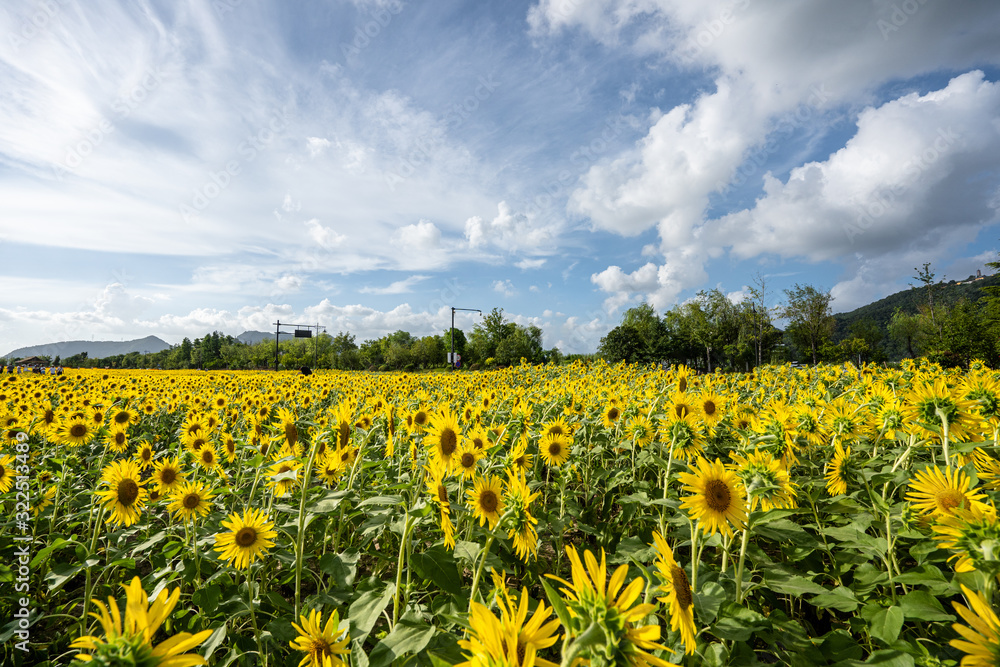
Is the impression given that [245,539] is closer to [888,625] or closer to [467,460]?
[467,460]

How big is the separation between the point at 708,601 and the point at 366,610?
1.35 m

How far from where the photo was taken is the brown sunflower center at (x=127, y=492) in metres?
2.84

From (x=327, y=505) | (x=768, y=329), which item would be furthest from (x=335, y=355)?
(x=327, y=505)

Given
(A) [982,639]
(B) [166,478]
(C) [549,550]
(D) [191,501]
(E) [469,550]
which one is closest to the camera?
(A) [982,639]

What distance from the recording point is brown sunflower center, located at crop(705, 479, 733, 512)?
180 centimetres

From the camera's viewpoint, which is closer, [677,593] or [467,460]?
[677,593]

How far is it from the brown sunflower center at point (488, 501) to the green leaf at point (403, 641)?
1.62 ft

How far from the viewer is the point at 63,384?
9.80 metres

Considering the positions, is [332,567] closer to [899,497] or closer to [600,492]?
[600,492]

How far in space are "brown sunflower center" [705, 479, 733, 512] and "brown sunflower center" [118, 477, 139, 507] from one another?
3.58m

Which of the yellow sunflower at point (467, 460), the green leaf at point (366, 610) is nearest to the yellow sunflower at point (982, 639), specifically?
the green leaf at point (366, 610)

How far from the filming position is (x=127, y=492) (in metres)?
2.86

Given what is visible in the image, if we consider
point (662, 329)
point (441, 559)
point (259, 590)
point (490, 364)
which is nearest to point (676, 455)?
point (441, 559)

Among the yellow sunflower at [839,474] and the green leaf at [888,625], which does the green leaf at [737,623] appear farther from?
the yellow sunflower at [839,474]
